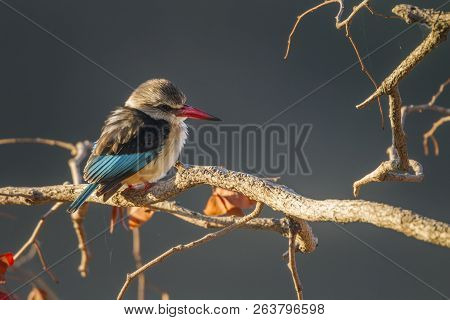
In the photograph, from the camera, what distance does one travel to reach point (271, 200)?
1.87 meters

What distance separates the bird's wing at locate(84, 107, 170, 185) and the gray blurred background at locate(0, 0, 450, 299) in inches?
35.7

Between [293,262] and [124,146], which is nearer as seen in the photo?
[293,262]

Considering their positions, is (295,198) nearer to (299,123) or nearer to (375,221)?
(375,221)

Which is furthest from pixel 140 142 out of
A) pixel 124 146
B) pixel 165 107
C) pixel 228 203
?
pixel 228 203

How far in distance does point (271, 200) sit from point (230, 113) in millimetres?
2521

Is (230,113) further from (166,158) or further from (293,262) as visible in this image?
(293,262)

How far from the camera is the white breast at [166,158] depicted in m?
2.96

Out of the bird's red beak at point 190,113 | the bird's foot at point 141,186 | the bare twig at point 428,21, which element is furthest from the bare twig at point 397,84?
the bird's red beak at point 190,113

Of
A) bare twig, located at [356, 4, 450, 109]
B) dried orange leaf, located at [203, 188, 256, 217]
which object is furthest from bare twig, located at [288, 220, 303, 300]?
bare twig, located at [356, 4, 450, 109]

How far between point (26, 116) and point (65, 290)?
119 cm

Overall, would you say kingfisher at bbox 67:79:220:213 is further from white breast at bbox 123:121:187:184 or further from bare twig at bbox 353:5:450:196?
bare twig at bbox 353:5:450:196

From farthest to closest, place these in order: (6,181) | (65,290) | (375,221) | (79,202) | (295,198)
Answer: (6,181)
(65,290)
(79,202)
(295,198)
(375,221)

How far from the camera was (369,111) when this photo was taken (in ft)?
14.6

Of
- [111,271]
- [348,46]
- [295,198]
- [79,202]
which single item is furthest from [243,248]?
[295,198]
